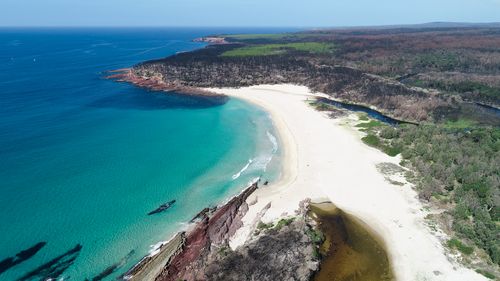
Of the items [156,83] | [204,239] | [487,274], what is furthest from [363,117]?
[156,83]

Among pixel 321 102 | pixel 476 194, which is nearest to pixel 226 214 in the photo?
pixel 476 194

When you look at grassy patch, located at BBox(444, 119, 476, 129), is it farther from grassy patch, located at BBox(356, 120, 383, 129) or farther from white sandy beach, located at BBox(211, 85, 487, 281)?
white sandy beach, located at BBox(211, 85, 487, 281)

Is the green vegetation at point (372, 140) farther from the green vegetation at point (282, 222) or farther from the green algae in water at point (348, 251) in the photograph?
the green vegetation at point (282, 222)

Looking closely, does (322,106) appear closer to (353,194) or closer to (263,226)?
(353,194)

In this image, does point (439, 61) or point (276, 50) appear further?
point (276, 50)

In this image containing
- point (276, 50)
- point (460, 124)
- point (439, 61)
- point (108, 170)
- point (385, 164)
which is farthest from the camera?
point (276, 50)

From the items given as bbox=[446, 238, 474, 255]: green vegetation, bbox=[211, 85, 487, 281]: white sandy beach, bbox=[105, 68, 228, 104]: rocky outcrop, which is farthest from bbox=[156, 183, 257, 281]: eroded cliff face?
bbox=[105, 68, 228, 104]: rocky outcrop

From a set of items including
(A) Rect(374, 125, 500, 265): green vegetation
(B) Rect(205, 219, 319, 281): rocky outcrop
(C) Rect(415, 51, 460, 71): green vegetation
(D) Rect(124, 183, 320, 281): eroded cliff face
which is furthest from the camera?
(C) Rect(415, 51, 460, 71): green vegetation

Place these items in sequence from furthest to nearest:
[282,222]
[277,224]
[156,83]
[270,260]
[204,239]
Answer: [156,83] → [282,222] → [277,224] → [204,239] → [270,260]
